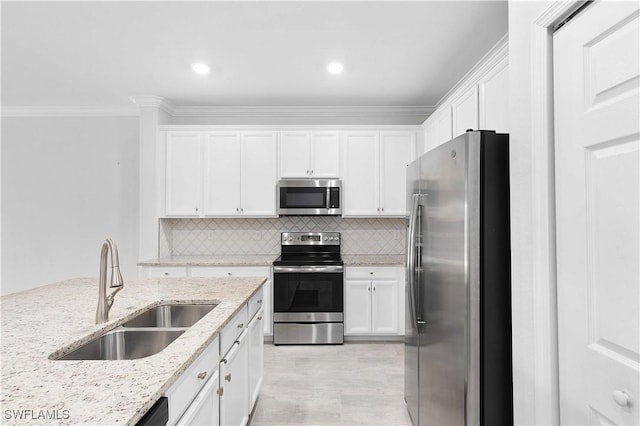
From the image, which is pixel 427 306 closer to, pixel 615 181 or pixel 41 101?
pixel 615 181

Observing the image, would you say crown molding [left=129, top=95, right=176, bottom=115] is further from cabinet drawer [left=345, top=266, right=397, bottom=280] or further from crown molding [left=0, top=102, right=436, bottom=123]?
cabinet drawer [left=345, top=266, right=397, bottom=280]

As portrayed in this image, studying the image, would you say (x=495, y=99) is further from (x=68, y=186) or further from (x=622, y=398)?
(x=68, y=186)

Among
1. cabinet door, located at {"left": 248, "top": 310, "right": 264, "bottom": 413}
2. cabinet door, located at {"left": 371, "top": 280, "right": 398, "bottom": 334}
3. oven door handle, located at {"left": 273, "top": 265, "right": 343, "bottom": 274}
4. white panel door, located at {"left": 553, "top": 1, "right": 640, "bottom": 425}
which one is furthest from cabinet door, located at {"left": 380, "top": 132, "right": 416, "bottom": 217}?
white panel door, located at {"left": 553, "top": 1, "right": 640, "bottom": 425}

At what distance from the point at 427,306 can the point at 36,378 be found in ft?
5.27

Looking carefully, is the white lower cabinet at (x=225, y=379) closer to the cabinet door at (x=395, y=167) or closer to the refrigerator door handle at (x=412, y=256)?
the refrigerator door handle at (x=412, y=256)

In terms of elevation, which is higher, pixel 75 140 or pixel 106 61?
pixel 106 61

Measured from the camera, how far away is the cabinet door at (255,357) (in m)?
2.22

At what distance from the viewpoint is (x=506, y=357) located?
4.84ft

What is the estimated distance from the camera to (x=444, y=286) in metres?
1.66

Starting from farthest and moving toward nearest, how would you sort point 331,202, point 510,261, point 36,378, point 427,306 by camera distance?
point 331,202
point 427,306
point 510,261
point 36,378

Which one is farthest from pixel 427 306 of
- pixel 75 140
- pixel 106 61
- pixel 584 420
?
pixel 75 140

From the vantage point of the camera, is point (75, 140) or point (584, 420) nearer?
point (584, 420)

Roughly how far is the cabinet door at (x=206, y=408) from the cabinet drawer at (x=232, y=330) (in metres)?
0.14

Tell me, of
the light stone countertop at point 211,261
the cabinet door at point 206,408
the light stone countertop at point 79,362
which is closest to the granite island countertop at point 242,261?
the light stone countertop at point 211,261
